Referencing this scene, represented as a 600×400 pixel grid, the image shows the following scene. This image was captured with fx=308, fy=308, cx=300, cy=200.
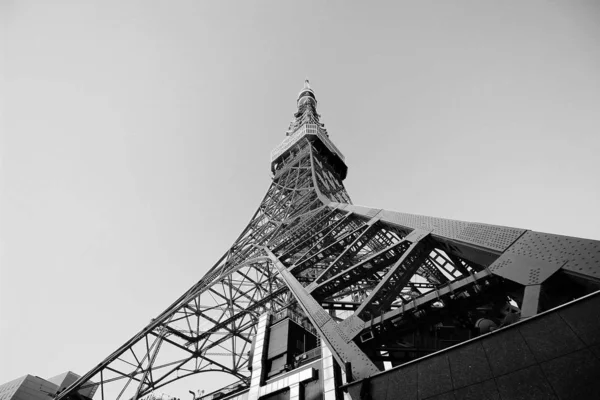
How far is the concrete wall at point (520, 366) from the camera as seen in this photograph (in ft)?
9.87

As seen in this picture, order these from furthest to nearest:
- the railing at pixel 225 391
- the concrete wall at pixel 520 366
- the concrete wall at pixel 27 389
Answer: the railing at pixel 225 391 < the concrete wall at pixel 27 389 < the concrete wall at pixel 520 366

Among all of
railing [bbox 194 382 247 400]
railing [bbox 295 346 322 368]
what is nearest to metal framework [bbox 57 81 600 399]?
railing [bbox 194 382 247 400]

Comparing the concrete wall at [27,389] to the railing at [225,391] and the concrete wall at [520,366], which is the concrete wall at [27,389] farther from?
the concrete wall at [520,366]

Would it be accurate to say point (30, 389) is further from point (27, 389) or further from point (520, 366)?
point (520, 366)

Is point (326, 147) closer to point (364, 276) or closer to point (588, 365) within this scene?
point (364, 276)

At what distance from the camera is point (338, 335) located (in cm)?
553

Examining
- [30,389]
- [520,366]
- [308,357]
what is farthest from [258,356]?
[520,366]

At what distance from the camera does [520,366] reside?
132 inches

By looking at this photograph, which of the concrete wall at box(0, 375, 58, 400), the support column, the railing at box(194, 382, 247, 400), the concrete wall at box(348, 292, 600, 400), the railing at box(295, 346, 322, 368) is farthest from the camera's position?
the railing at box(194, 382, 247, 400)

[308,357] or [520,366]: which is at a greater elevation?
[308,357]

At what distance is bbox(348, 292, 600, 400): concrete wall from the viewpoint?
3.01 meters

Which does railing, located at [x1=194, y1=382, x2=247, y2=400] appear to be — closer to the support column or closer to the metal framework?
the metal framework

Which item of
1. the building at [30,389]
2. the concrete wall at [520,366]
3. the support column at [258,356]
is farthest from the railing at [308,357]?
the concrete wall at [520,366]

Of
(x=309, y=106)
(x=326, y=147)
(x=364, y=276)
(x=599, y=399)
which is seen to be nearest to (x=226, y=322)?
(x=364, y=276)
